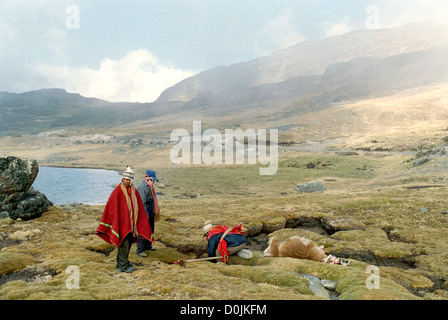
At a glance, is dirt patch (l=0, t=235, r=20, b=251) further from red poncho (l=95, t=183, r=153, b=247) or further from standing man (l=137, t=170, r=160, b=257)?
red poncho (l=95, t=183, r=153, b=247)

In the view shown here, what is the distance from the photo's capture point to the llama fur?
13570 mm

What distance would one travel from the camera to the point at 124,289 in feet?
29.3

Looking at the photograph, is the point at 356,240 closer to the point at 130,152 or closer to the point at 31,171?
the point at 31,171

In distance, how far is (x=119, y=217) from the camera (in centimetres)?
1090

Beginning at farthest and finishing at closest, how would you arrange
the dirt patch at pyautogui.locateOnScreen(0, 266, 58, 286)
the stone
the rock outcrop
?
1. the stone
2. the rock outcrop
3. the dirt patch at pyautogui.locateOnScreen(0, 266, 58, 286)

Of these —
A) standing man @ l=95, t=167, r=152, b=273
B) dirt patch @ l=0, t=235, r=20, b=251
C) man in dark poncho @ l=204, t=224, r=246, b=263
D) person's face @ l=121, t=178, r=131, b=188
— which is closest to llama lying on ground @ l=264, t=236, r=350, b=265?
man in dark poncho @ l=204, t=224, r=246, b=263

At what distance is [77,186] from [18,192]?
50.2m

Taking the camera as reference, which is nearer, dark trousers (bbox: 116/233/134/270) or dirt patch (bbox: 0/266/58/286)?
dirt patch (bbox: 0/266/58/286)

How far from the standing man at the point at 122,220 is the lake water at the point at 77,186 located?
41.3 metres

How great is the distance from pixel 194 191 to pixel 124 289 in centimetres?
5114

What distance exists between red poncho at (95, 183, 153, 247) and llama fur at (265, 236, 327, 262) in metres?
6.96

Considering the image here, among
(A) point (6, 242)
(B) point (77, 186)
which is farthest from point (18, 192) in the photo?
(B) point (77, 186)

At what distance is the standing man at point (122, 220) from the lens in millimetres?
10711

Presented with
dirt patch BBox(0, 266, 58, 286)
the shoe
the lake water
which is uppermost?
dirt patch BBox(0, 266, 58, 286)
